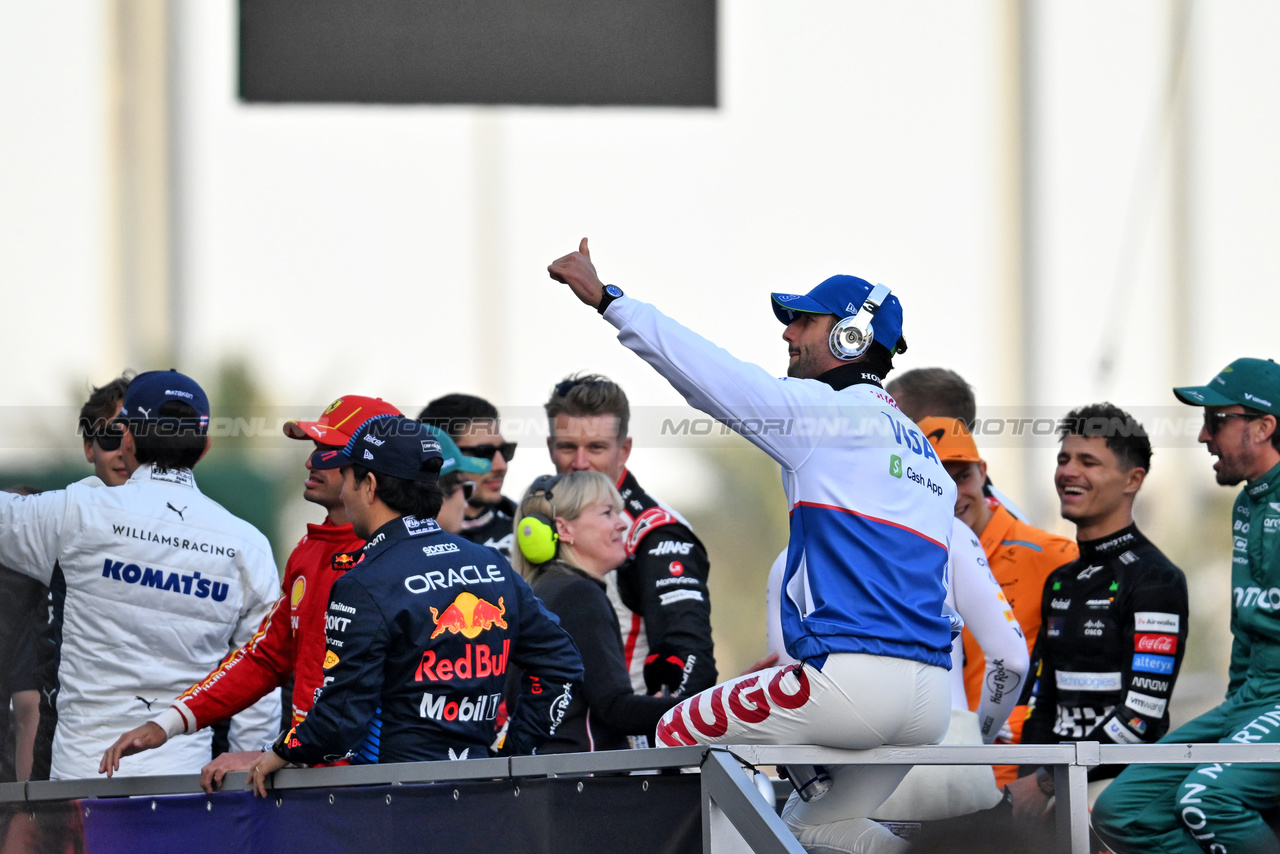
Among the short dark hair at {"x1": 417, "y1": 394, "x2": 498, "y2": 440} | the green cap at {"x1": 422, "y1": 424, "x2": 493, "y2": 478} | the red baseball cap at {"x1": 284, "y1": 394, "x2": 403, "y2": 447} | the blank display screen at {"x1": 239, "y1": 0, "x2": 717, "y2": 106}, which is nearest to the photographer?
the red baseball cap at {"x1": 284, "y1": 394, "x2": 403, "y2": 447}

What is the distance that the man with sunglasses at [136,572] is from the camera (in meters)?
2.72

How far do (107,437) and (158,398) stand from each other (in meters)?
0.36

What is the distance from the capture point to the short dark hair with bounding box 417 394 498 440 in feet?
13.0

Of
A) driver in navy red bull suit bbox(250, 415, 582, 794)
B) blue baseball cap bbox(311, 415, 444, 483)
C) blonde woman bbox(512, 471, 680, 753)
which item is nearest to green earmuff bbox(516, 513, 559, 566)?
blonde woman bbox(512, 471, 680, 753)

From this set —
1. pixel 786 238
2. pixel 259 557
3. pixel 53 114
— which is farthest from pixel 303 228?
pixel 259 557

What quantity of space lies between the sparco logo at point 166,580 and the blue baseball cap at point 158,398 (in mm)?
331

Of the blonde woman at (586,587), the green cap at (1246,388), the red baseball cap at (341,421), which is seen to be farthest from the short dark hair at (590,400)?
the green cap at (1246,388)

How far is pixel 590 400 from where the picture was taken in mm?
3635

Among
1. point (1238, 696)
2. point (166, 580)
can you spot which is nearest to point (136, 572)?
point (166, 580)

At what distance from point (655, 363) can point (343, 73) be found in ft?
11.7

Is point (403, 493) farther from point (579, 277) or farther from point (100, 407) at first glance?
point (100, 407)

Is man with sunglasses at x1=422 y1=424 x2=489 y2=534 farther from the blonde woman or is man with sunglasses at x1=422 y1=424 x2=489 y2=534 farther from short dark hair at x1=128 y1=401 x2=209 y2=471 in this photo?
short dark hair at x1=128 y1=401 x2=209 y2=471

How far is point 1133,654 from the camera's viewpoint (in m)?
3.02

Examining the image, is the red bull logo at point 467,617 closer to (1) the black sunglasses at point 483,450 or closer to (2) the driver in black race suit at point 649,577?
(2) the driver in black race suit at point 649,577
